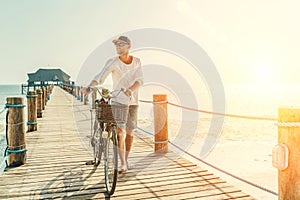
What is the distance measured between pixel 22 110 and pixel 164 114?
2.49m

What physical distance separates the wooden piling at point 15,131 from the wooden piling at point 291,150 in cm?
407

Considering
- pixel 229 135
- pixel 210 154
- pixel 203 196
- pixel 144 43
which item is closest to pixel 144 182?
pixel 203 196

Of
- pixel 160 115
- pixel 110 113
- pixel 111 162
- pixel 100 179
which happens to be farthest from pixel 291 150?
pixel 160 115

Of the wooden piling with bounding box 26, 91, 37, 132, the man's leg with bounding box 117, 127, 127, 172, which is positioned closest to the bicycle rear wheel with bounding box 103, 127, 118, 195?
the man's leg with bounding box 117, 127, 127, 172

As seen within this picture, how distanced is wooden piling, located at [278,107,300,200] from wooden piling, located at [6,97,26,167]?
4.07 metres

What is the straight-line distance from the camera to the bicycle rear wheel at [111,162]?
379cm

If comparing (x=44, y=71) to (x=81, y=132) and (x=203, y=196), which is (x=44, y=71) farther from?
(x=203, y=196)

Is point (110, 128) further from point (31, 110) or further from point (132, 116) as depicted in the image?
point (31, 110)

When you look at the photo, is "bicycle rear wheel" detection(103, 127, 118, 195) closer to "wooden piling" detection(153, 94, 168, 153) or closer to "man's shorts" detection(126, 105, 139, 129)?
"man's shorts" detection(126, 105, 139, 129)

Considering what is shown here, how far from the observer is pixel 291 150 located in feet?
8.15

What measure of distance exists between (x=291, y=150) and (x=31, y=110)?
7540 mm

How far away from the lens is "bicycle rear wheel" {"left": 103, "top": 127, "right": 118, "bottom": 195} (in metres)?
3.79

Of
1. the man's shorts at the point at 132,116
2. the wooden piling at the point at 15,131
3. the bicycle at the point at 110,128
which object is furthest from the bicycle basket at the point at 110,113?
the wooden piling at the point at 15,131

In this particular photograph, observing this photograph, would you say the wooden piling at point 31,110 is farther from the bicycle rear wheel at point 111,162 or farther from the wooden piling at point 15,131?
the bicycle rear wheel at point 111,162
